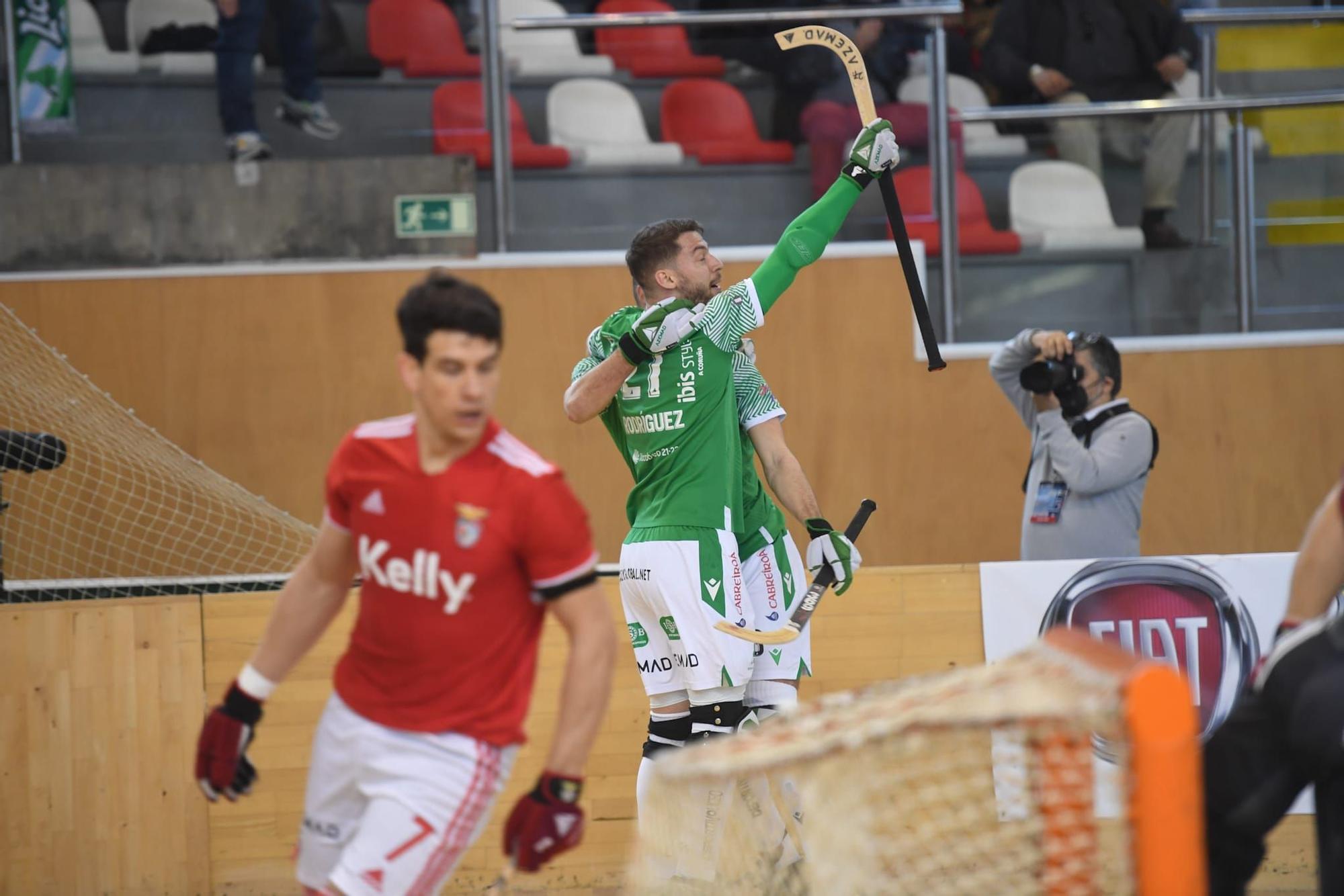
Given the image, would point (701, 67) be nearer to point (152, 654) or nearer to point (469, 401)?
point (152, 654)

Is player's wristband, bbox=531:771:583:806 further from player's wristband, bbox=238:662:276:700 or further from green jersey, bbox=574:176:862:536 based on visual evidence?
green jersey, bbox=574:176:862:536

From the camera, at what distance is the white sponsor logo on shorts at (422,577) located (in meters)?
2.91

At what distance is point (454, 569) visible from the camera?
114 inches

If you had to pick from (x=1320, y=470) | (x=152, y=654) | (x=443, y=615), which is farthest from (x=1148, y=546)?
(x=443, y=615)

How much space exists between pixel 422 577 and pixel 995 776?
1216mm

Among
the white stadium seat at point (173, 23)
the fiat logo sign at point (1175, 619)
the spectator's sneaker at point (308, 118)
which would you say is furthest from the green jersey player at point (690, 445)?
the white stadium seat at point (173, 23)

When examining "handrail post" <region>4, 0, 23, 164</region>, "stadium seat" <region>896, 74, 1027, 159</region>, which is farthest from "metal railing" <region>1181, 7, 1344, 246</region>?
"handrail post" <region>4, 0, 23, 164</region>

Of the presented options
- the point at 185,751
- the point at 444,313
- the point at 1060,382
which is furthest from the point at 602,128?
the point at 444,313

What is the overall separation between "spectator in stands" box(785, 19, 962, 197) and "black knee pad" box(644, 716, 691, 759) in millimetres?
3217

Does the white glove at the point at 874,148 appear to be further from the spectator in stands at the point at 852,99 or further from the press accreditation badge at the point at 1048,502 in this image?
the spectator in stands at the point at 852,99

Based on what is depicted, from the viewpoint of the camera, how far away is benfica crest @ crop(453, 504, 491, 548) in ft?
9.52

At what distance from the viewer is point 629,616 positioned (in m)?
4.77

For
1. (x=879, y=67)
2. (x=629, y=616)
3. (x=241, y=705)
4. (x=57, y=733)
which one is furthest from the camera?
(x=879, y=67)

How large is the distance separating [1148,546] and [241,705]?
17.3ft
